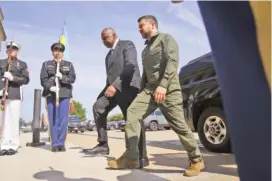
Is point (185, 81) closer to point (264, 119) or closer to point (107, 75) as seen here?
point (107, 75)

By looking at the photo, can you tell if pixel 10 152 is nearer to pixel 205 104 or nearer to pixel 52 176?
pixel 52 176

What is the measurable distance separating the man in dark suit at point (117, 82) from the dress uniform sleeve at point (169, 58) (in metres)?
0.94

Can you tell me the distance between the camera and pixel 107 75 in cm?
467

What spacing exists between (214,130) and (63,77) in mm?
2705

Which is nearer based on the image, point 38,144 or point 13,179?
point 13,179

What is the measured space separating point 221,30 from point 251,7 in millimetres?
118

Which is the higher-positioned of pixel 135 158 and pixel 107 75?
pixel 107 75

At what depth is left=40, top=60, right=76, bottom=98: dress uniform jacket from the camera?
5.70 m

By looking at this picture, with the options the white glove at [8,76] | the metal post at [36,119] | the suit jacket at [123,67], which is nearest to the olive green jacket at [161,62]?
the suit jacket at [123,67]

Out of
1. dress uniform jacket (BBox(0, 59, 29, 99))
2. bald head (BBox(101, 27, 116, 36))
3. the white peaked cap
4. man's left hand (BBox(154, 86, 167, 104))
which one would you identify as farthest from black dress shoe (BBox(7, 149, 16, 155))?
A: man's left hand (BBox(154, 86, 167, 104))

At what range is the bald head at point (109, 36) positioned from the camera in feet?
15.3

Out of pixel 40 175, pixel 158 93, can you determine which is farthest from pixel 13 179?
pixel 158 93

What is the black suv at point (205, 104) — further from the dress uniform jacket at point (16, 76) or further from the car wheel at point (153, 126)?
the car wheel at point (153, 126)

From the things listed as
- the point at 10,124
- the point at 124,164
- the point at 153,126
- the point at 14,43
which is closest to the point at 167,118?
the point at 124,164
